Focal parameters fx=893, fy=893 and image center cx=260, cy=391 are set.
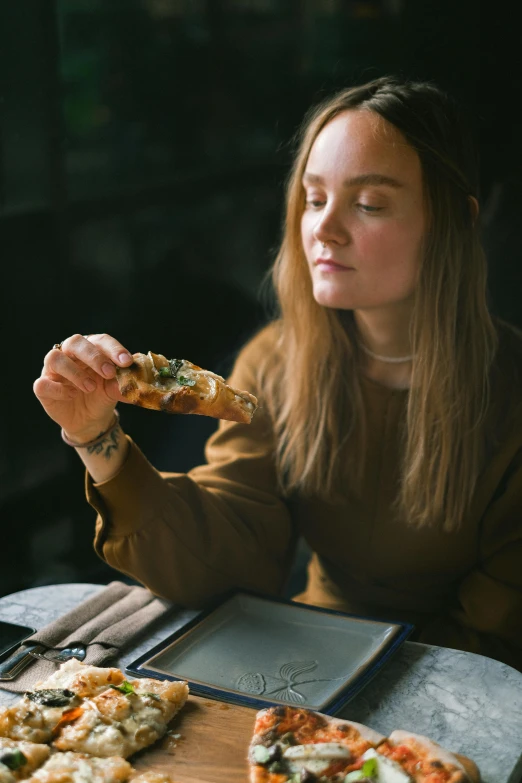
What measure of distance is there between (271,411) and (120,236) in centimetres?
78

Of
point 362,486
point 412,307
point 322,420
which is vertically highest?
point 412,307

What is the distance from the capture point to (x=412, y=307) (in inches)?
79.1

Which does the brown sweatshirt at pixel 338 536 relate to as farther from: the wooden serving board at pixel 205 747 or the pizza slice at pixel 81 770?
the pizza slice at pixel 81 770

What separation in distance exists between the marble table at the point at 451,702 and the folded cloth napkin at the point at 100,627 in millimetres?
27

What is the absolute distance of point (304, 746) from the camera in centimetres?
121

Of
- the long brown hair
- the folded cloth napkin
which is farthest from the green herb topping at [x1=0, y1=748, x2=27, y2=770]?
the long brown hair

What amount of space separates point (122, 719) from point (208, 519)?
655 millimetres

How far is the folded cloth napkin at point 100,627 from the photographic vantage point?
1461mm

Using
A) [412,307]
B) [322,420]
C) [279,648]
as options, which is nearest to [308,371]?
[322,420]

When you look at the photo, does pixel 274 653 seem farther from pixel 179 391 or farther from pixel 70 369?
pixel 70 369

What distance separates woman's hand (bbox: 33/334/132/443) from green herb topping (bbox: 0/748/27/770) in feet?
2.10

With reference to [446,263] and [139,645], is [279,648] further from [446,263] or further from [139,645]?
[446,263]

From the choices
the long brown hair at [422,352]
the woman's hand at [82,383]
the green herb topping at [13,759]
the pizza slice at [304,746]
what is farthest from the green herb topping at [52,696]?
the long brown hair at [422,352]

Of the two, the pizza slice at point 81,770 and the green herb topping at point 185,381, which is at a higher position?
the green herb topping at point 185,381
